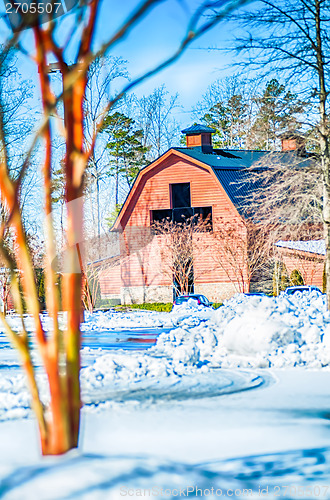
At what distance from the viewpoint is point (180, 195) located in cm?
3491

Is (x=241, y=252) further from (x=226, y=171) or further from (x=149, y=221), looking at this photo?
(x=149, y=221)

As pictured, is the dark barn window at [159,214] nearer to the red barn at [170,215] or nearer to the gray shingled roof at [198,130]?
the red barn at [170,215]

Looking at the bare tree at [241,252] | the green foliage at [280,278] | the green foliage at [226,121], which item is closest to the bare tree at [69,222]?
the green foliage at [280,278]

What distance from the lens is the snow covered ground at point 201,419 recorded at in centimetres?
392

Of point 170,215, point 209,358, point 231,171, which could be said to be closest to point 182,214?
point 170,215

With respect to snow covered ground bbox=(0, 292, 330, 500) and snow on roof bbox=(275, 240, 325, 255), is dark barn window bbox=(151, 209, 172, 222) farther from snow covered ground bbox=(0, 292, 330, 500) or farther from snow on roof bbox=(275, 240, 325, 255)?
snow covered ground bbox=(0, 292, 330, 500)

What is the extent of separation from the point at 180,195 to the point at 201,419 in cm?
2909

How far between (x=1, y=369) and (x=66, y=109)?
691 cm

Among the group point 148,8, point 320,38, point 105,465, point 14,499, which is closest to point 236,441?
point 105,465

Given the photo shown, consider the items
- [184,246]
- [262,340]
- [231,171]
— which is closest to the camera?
[262,340]

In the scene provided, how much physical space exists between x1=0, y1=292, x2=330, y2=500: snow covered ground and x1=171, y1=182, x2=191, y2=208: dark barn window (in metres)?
22.6

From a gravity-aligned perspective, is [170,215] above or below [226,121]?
below

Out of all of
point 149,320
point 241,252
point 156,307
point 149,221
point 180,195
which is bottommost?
point 156,307

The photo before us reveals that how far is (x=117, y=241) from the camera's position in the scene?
1479 inches
